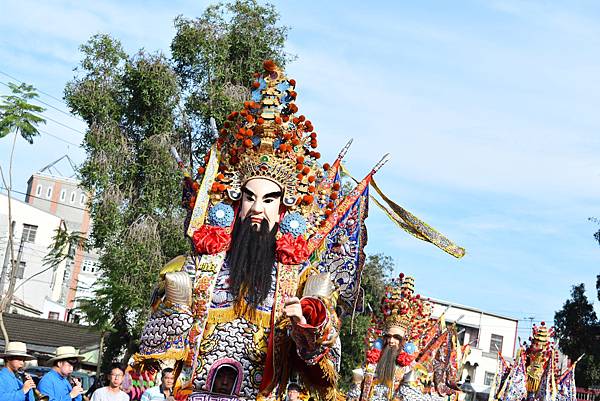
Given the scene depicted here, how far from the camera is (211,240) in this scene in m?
6.50

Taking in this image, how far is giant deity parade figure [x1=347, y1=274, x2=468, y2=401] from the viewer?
12461 mm

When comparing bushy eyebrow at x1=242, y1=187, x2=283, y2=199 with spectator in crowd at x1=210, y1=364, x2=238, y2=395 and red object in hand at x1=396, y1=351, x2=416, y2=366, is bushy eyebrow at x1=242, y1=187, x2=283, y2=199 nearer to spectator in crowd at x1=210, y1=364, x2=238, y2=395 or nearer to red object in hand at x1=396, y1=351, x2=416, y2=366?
spectator in crowd at x1=210, y1=364, x2=238, y2=395

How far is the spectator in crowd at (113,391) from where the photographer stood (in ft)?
27.2

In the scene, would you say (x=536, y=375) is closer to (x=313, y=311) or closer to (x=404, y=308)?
(x=404, y=308)

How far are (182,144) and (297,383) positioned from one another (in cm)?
1327

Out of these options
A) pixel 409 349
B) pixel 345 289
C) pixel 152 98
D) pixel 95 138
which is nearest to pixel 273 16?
pixel 152 98

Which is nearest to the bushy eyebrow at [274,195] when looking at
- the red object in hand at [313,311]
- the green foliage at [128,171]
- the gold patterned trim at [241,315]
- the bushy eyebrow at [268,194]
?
the bushy eyebrow at [268,194]

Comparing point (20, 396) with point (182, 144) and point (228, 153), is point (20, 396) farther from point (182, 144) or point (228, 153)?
point (182, 144)

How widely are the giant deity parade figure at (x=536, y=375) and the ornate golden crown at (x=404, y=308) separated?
4488mm

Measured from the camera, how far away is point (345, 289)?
7180 millimetres

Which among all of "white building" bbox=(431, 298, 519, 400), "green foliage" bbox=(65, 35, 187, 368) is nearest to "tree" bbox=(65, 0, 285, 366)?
"green foliage" bbox=(65, 35, 187, 368)

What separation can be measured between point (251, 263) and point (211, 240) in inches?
12.2

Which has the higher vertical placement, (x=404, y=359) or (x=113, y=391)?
(x=404, y=359)

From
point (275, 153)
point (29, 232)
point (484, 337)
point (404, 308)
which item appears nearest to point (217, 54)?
point (404, 308)
